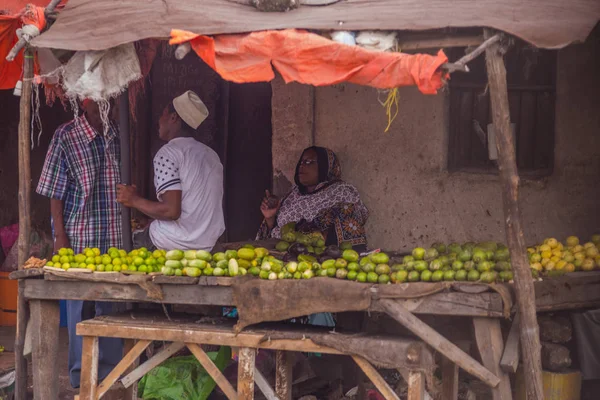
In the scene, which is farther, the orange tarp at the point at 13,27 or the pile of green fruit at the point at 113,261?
the pile of green fruit at the point at 113,261

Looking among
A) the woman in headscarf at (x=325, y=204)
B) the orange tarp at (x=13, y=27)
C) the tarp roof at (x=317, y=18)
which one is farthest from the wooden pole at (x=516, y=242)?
the orange tarp at (x=13, y=27)

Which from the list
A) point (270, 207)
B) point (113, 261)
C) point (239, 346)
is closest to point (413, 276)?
point (239, 346)

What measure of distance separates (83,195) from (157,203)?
0.85m

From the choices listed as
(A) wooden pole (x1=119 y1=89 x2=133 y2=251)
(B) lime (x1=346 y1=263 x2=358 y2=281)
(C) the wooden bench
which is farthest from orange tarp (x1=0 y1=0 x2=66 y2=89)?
(B) lime (x1=346 y1=263 x2=358 y2=281)

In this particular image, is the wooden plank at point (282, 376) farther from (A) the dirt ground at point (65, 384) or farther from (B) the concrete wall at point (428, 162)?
(B) the concrete wall at point (428, 162)

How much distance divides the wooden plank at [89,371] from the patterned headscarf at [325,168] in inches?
90.9

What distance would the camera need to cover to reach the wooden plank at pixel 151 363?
544 cm

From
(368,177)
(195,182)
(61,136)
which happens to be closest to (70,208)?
(61,136)

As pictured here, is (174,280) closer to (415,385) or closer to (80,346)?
(80,346)

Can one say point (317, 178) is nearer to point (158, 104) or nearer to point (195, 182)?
point (195, 182)

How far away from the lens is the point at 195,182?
229 inches

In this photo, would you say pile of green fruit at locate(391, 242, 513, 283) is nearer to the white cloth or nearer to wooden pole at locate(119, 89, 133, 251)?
the white cloth

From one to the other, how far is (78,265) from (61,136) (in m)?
1.12

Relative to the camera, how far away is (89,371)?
17.9 ft
